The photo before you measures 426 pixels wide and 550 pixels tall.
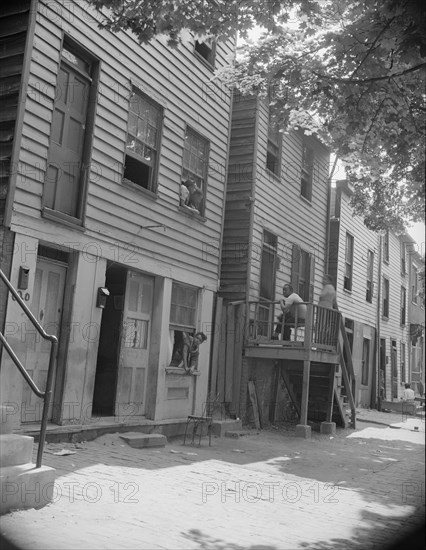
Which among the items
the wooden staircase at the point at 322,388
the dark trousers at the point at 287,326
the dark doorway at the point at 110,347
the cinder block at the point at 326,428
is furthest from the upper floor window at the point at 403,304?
the dark doorway at the point at 110,347

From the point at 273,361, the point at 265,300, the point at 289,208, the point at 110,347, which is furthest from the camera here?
the point at 289,208

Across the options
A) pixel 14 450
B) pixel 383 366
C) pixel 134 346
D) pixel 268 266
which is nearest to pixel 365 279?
pixel 383 366

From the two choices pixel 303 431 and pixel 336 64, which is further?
pixel 303 431

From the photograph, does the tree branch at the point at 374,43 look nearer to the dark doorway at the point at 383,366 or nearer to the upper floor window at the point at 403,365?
the dark doorway at the point at 383,366

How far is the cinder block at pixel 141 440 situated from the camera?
855 cm

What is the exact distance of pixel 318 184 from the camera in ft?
58.9

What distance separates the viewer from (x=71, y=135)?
8.77 m

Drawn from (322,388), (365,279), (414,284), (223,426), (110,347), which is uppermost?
(414,284)

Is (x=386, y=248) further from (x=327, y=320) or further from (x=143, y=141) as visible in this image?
(x=143, y=141)

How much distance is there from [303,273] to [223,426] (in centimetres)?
666

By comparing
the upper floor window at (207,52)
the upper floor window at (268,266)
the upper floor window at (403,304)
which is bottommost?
the upper floor window at (268,266)

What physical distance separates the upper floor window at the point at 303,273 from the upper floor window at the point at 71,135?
325 inches

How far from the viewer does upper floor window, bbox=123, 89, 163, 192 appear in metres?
10.1

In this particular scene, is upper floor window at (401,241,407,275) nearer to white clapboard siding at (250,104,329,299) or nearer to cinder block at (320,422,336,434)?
white clapboard siding at (250,104,329,299)
